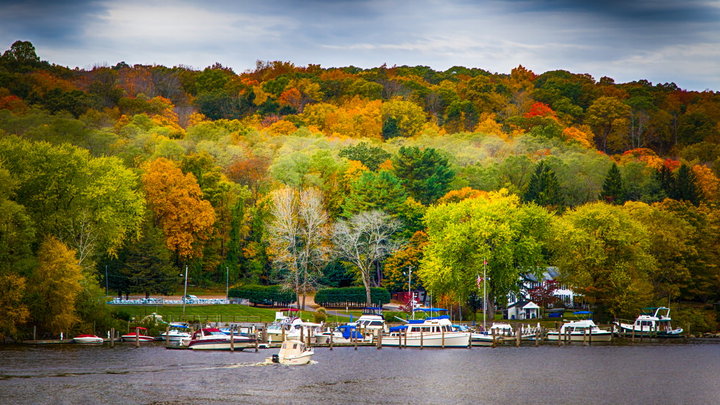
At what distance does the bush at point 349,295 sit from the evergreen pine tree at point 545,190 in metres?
32.3

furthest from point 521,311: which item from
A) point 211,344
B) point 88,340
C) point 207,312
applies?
point 88,340

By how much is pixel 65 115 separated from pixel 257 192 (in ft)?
155

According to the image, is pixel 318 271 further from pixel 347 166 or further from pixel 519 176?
pixel 519 176

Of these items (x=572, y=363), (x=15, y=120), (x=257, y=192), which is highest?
(x=15, y=120)

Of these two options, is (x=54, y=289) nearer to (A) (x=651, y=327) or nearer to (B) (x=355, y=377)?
(B) (x=355, y=377)

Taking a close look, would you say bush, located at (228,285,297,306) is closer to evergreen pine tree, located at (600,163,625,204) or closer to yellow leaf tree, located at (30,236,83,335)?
yellow leaf tree, located at (30,236,83,335)

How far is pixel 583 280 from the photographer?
359 ft

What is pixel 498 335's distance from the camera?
101m

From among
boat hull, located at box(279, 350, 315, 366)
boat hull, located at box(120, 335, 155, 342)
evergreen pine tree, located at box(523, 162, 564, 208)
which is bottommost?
boat hull, located at box(279, 350, 315, 366)

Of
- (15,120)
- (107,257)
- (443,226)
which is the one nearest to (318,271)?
(443,226)

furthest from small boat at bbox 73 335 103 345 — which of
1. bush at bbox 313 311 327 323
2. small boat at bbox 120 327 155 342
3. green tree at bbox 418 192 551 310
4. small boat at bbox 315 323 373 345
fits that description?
green tree at bbox 418 192 551 310

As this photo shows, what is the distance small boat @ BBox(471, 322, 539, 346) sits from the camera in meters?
97.2

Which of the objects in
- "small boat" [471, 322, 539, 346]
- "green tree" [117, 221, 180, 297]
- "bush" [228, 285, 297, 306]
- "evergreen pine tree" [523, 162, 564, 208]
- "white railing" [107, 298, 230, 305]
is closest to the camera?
"small boat" [471, 322, 539, 346]

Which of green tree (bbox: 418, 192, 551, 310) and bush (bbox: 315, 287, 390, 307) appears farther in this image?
bush (bbox: 315, 287, 390, 307)
